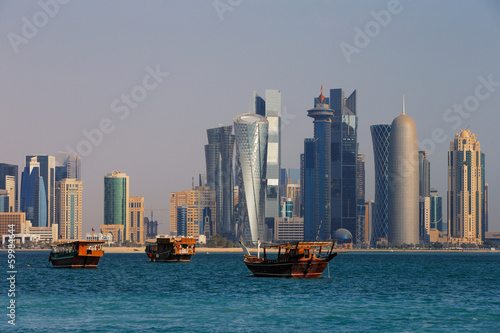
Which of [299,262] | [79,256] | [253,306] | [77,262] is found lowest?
[77,262]

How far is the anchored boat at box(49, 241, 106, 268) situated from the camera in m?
164

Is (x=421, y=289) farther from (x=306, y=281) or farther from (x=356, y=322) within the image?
(x=356, y=322)

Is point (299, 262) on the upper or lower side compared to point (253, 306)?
upper

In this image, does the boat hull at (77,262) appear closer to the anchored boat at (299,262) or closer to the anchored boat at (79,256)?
the anchored boat at (79,256)

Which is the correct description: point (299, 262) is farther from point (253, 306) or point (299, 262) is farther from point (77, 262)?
point (77, 262)

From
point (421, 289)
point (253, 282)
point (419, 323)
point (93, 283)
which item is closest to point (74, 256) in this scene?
point (93, 283)

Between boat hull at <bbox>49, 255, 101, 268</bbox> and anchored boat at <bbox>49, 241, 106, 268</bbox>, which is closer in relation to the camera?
anchored boat at <bbox>49, 241, 106, 268</bbox>

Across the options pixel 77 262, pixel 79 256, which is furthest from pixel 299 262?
pixel 77 262

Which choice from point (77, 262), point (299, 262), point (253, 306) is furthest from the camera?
point (77, 262)

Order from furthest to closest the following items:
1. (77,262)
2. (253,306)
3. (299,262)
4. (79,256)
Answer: (77,262)
(79,256)
(299,262)
(253,306)

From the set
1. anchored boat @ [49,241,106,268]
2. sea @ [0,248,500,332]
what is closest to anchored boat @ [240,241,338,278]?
sea @ [0,248,500,332]

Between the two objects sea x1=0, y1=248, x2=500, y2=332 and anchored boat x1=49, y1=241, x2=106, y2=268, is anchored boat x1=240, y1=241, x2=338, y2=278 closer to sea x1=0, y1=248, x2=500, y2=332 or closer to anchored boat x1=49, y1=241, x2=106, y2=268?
sea x1=0, y1=248, x2=500, y2=332

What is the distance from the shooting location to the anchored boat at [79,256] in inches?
6467

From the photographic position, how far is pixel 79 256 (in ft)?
540
